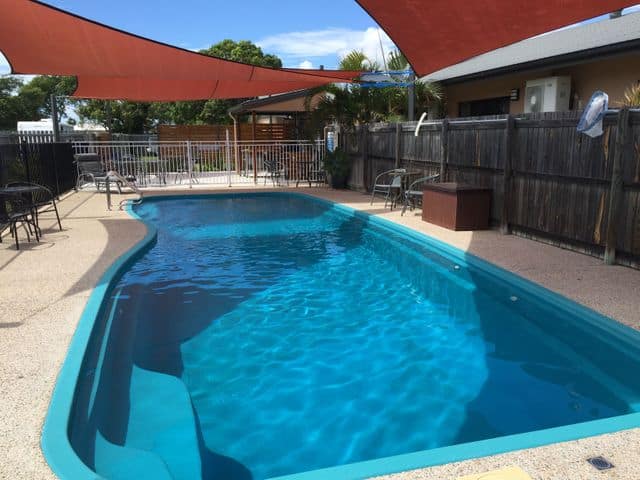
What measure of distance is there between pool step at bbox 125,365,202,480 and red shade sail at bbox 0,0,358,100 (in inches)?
177

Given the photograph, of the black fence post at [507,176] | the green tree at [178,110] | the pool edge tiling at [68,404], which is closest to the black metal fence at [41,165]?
the pool edge tiling at [68,404]

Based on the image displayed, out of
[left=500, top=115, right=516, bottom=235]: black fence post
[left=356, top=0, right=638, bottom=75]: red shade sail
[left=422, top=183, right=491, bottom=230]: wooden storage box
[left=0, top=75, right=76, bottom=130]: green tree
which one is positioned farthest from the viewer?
[left=0, top=75, right=76, bottom=130]: green tree

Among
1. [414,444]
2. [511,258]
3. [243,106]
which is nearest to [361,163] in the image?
[243,106]

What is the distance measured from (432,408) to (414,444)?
453mm

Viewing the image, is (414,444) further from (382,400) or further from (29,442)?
(29,442)

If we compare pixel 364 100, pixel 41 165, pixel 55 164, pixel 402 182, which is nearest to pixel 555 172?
pixel 402 182

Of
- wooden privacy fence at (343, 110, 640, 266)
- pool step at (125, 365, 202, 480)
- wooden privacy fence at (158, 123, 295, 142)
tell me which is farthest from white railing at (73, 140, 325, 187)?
pool step at (125, 365, 202, 480)

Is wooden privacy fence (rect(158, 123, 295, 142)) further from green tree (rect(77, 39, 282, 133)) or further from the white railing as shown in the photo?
green tree (rect(77, 39, 282, 133))

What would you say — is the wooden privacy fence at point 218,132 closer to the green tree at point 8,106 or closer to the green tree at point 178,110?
the green tree at point 178,110

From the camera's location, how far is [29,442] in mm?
2557

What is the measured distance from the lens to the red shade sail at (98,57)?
6457 millimetres

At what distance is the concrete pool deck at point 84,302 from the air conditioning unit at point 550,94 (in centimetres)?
459

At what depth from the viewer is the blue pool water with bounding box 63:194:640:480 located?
10.5ft

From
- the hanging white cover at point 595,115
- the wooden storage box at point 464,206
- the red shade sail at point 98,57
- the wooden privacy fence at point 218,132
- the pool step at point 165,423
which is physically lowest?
the pool step at point 165,423
